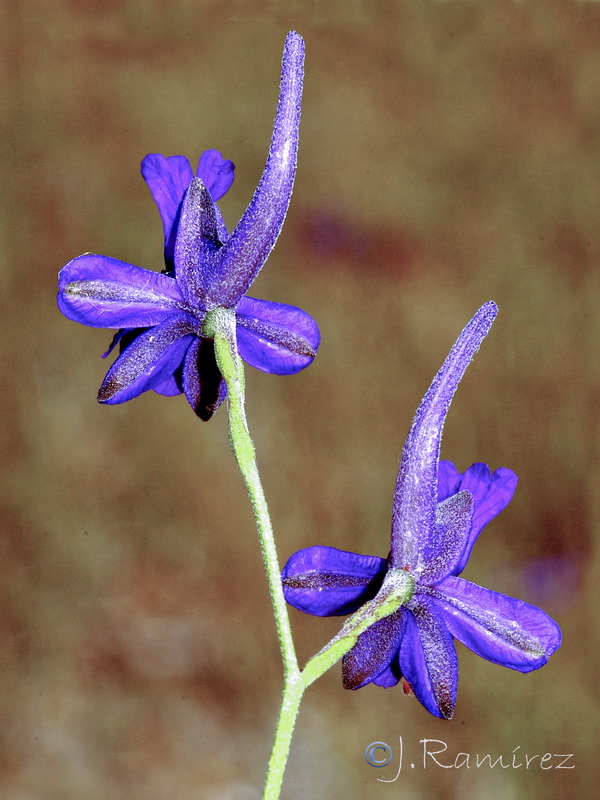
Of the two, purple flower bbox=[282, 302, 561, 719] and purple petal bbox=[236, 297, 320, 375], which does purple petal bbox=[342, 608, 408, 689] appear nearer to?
purple flower bbox=[282, 302, 561, 719]

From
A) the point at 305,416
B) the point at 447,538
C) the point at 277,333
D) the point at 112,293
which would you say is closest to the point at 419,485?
the point at 447,538

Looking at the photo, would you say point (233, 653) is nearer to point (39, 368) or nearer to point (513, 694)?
point (513, 694)

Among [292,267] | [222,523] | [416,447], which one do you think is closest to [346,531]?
[222,523]

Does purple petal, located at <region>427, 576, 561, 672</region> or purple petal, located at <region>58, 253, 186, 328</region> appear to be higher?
purple petal, located at <region>58, 253, 186, 328</region>

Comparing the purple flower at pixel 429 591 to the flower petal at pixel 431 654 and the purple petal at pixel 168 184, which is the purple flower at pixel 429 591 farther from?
the purple petal at pixel 168 184

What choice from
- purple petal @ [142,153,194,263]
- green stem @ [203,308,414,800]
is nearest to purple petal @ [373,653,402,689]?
green stem @ [203,308,414,800]

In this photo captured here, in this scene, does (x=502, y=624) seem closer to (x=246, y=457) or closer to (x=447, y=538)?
(x=447, y=538)
